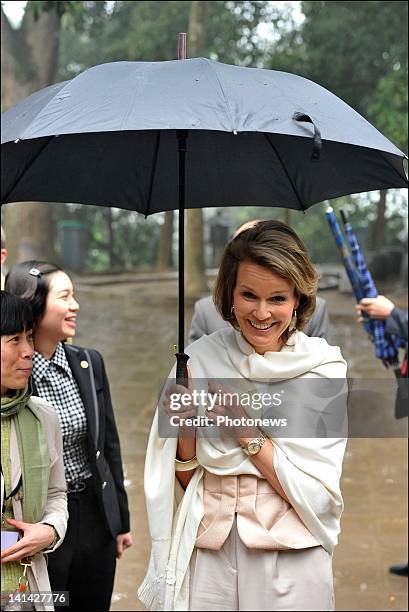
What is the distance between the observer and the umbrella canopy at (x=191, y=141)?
218cm

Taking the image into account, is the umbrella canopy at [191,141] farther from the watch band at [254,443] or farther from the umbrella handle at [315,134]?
the watch band at [254,443]

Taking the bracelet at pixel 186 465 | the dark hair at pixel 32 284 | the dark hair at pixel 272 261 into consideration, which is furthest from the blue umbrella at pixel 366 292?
the bracelet at pixel 186 465

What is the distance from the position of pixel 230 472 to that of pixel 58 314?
3.31 feet

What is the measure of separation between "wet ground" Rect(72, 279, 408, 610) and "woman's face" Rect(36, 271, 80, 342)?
1736 millimetres

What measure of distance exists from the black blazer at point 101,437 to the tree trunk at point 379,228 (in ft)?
38.4

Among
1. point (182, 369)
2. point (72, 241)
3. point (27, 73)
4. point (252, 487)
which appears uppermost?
point (27, 73)

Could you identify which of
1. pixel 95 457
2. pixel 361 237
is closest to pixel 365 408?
pixel 95 457

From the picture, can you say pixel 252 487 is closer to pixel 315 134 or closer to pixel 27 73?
pixel 315 134

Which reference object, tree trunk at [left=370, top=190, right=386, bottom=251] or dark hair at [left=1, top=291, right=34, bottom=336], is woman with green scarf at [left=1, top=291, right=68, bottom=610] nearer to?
dark hair at [left=1, top=291, right=34, bottom=336]

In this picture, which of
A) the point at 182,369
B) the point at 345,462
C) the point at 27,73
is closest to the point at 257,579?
the point at 182,369

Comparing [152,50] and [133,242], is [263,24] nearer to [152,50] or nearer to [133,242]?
[152,50]

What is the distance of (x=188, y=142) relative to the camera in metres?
3.03

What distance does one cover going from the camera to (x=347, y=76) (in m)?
9.26

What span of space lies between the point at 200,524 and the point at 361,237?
1510 centimetres
